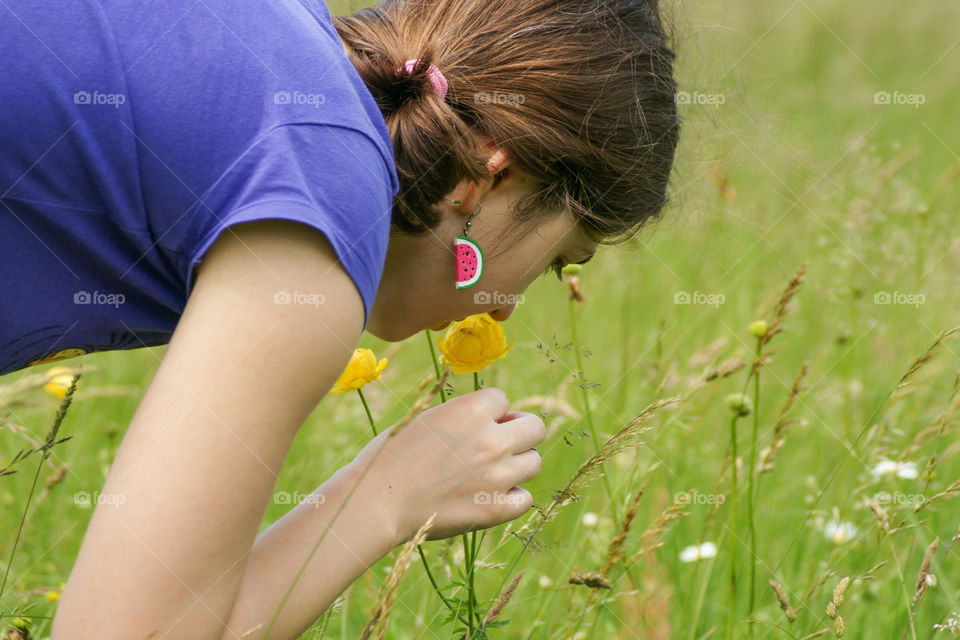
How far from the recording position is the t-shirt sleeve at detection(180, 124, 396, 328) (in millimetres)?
854

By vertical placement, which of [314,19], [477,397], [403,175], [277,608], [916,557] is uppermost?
[314,19]

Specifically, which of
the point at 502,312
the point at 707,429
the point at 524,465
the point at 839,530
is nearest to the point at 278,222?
the point at 524,465

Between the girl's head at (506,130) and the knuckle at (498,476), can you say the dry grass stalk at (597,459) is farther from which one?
the girl's head at (506,130)

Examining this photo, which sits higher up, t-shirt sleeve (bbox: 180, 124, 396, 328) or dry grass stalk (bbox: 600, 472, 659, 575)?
t-shirt sleeve (bbox: 180, 124, 396, 328)

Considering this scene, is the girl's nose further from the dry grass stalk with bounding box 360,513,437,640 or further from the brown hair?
the dry grass stalk with bounding box 360,513,437,640

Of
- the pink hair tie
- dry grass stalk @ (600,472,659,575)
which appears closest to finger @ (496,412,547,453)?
dry grass stalk @ (600,472,659,575)

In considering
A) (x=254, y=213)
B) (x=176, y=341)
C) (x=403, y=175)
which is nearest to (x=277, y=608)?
(x=176, y=341)

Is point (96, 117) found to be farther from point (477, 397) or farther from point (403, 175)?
point (477, 397)

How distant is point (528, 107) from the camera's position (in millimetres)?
1189

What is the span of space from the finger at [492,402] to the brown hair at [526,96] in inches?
9.8

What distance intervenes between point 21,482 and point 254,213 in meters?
1.48

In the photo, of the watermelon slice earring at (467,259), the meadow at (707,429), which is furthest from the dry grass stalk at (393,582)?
the watermelon slice earring at (467,259)

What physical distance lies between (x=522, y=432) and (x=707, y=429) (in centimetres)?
125

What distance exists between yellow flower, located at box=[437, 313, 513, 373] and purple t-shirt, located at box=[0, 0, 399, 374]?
0.72ft
